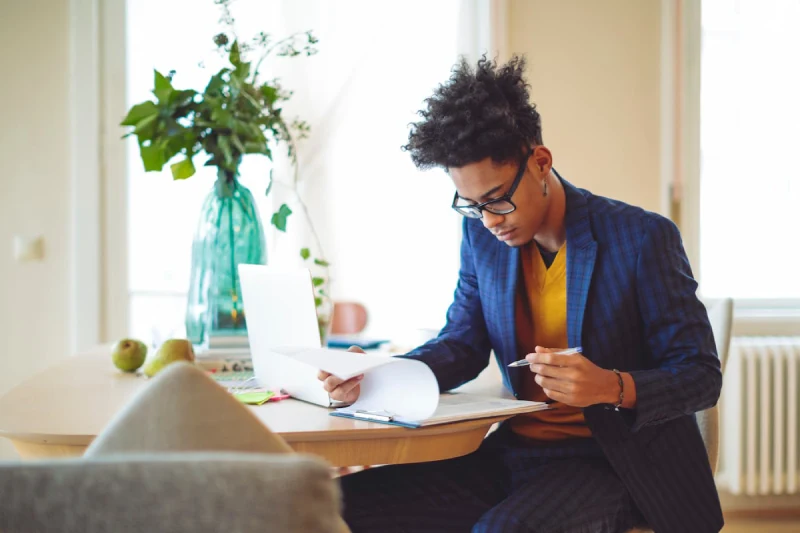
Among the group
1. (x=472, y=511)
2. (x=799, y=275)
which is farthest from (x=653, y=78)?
(x=472, y=511)

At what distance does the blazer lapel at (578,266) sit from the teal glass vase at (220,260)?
81 centimetres

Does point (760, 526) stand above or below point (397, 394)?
below

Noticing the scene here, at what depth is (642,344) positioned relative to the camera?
143 centimetres

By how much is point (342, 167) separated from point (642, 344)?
5.89 ft

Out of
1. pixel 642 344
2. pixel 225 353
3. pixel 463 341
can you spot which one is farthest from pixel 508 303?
pixel 225 353

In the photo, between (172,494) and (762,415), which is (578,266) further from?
(762,415)

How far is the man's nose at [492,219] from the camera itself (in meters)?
1.46

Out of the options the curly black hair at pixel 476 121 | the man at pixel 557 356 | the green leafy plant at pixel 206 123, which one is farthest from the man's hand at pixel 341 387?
the green leafy plant at pixel 206 123

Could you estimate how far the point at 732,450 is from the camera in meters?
2.89

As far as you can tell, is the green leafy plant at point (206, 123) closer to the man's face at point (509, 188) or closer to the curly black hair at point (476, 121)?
the curly black hair at point (476, 121)

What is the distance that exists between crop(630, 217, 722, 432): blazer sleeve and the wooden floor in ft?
6.25

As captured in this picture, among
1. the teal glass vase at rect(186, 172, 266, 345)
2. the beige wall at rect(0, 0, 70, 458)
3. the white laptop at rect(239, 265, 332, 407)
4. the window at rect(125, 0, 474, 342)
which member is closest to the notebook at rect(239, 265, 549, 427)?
the white laptop at rect(239, 265, 332, 407)

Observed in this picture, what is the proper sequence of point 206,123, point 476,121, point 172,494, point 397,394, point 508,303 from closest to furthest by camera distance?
point 172,494 < point 397,394 < point 476,121 < point 508,303 < point 206,123

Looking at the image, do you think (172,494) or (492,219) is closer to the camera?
(172,494)
